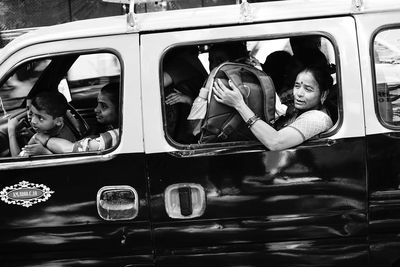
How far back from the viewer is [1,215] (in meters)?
3.39

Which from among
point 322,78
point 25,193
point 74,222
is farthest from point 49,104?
point 322,78

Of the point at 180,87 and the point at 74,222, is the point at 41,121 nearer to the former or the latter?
the point at 74,222

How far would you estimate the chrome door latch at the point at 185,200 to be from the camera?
3332mm

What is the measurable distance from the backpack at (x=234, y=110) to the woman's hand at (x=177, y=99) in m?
0.19

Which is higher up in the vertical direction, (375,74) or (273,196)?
(375,74)

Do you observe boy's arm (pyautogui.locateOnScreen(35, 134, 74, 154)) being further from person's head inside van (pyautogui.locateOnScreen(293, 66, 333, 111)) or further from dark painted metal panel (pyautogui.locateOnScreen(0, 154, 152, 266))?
person's head inside van (pyautogui.locateOnScreen(293, 66, 333, 111))

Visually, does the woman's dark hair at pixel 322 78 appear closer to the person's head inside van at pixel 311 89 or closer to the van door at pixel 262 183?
the person's head inside van at pixel 311 89

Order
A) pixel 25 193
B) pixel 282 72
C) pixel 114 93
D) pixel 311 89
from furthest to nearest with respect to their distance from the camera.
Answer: pixel 282 72 → pixel 114 93 → pixel 311 89 → pixel 25 193

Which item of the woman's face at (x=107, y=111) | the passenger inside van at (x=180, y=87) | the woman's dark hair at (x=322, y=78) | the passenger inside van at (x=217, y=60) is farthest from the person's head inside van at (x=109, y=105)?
the woman's dark hair at (x=322, y=78)

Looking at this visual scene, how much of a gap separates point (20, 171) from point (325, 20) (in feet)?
5.79

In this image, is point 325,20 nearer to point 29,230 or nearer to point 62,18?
point 29,230

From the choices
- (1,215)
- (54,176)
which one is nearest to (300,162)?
(54,176)

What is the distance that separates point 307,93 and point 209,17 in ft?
2.20

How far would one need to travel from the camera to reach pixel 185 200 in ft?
11.0
